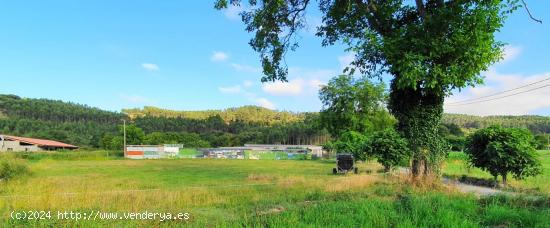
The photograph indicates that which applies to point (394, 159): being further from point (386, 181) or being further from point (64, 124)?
point (64, 124)

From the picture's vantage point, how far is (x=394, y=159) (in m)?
24.6

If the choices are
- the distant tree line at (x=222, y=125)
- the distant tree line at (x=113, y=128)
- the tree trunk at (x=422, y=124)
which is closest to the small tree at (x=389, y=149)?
the tree trunk at (x=422, y=124)

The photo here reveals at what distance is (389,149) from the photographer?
24656 millimetres

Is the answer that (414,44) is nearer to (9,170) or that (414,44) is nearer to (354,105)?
(9,170)

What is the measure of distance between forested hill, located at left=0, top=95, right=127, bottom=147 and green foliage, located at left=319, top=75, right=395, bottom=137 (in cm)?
7680

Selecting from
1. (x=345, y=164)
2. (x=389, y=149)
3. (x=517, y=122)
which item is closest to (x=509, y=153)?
(x=389, y=149)

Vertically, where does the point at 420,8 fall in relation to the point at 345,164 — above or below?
above

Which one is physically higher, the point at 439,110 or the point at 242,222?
the point at 439,110

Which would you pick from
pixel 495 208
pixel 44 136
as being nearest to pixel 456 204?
pixel 495 208

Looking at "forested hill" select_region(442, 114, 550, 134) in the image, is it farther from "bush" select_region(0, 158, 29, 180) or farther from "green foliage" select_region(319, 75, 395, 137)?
"bush" select_region(0, 158, 29, 180)

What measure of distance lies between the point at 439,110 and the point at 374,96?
4315cm

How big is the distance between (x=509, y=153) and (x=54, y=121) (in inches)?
6332

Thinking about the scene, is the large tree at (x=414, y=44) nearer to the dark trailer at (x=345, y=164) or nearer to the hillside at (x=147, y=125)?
the dark trailer at (x=345, y=164)

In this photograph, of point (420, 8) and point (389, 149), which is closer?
point (420, 8)
